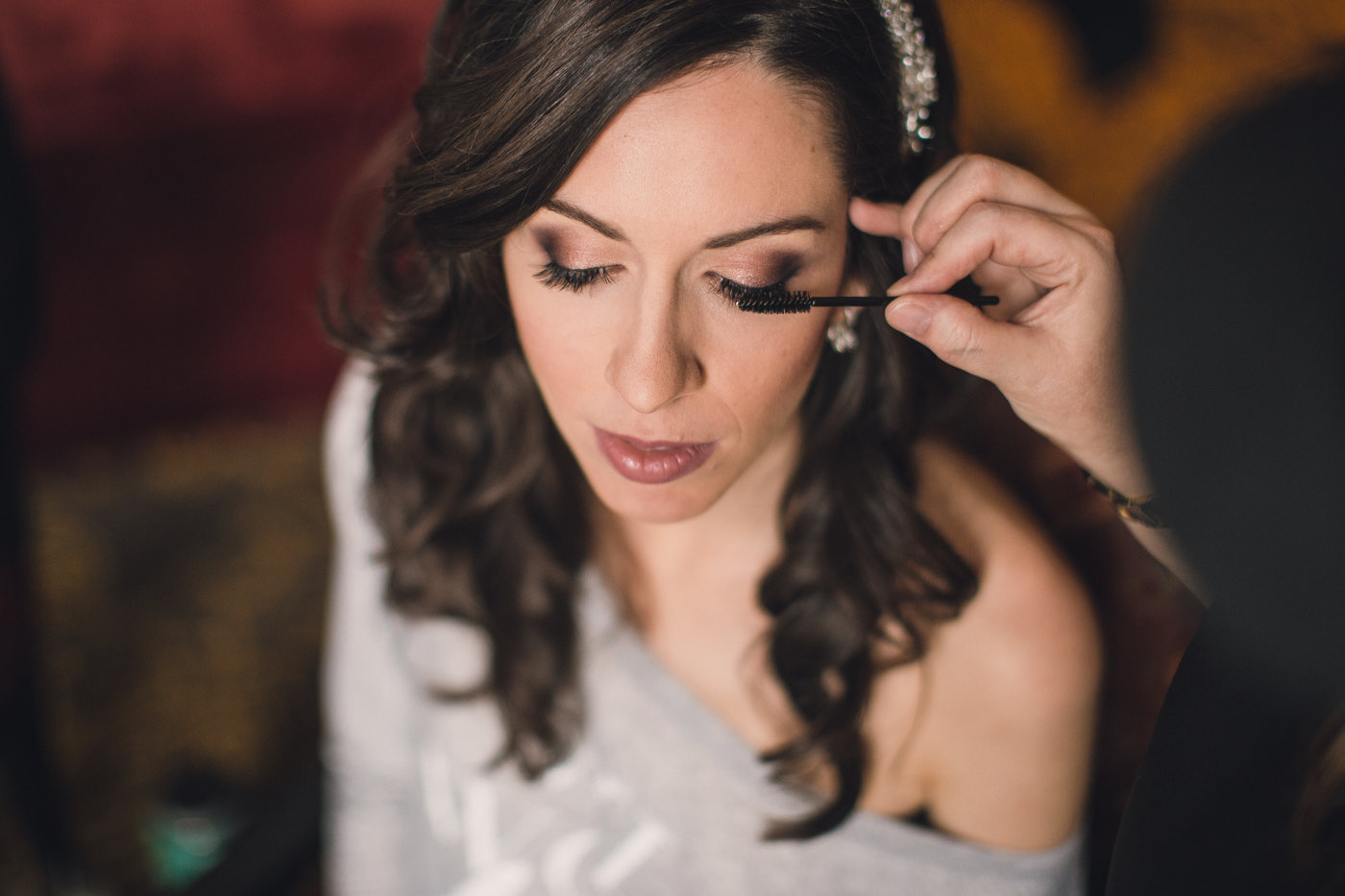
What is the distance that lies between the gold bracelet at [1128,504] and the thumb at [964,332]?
0.13m

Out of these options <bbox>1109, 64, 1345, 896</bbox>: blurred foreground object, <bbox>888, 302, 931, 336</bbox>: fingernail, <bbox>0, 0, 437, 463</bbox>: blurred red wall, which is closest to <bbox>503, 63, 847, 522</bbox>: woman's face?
<bbox>888, 302, 931, 336</bbox>: fingernail

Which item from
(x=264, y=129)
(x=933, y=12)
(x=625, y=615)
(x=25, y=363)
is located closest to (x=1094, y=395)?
(x=933, y=12)

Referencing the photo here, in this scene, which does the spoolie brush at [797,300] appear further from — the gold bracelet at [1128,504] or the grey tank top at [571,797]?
the grey tank top at [571,797]

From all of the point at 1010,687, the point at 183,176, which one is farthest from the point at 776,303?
the point at 183,176

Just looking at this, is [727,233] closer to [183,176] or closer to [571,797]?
[571,797]

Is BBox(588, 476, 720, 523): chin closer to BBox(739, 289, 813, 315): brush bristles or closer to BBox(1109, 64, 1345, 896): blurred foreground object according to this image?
BBox(739, 289, 813, 315): brush bristles

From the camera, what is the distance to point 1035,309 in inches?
29.9

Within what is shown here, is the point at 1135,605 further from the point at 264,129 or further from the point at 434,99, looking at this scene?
the point at 264,129

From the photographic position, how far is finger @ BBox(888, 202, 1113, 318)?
28.9 inches

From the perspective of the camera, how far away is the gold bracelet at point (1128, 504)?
2.37ft

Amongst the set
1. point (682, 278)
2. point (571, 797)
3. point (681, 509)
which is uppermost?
point (682, 278)

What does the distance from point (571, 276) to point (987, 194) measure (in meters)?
0.36

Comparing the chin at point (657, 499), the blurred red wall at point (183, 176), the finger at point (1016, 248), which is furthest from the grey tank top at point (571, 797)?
the blurred red wall at point (183, 176)

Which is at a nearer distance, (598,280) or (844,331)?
(598,280)
